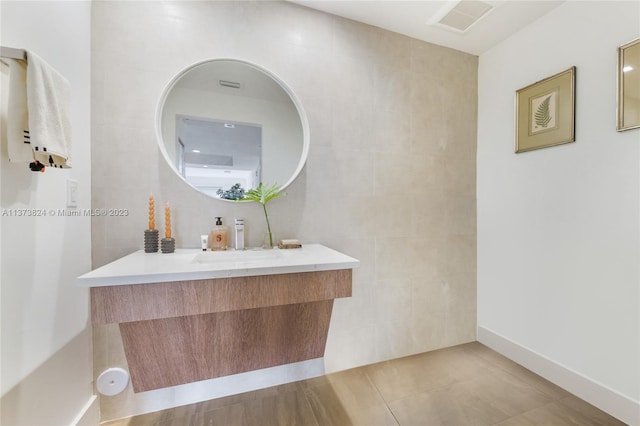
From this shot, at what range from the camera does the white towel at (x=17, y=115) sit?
0.75 meters

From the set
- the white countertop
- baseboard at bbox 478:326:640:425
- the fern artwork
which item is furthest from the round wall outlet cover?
the fern artwork

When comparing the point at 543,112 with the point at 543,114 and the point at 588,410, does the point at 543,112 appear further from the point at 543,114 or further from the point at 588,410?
the point at 588,410

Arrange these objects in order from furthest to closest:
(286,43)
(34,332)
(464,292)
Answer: (464,292)
(286,43)
(34,332)

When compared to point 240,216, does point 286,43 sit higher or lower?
higher

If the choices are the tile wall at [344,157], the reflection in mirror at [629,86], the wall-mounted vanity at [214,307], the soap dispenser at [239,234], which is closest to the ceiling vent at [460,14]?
the tile wall at [344,157]

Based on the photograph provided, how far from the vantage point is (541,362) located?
63.6 inches

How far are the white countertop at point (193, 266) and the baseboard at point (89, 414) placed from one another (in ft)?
2.33

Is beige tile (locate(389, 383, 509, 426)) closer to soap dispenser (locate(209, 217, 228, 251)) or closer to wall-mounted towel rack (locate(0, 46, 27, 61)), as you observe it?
soap dispenser (locate(209, 217, 228, 251))

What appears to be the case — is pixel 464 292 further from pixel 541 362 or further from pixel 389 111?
pixel 389 111

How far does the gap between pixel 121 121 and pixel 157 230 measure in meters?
0.57

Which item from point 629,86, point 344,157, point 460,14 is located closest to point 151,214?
point 344,157

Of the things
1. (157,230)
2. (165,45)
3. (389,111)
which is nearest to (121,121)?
(165,45)

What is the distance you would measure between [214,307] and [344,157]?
1138mm

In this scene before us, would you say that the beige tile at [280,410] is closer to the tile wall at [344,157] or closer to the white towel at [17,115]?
the tile wall at [344,157]
